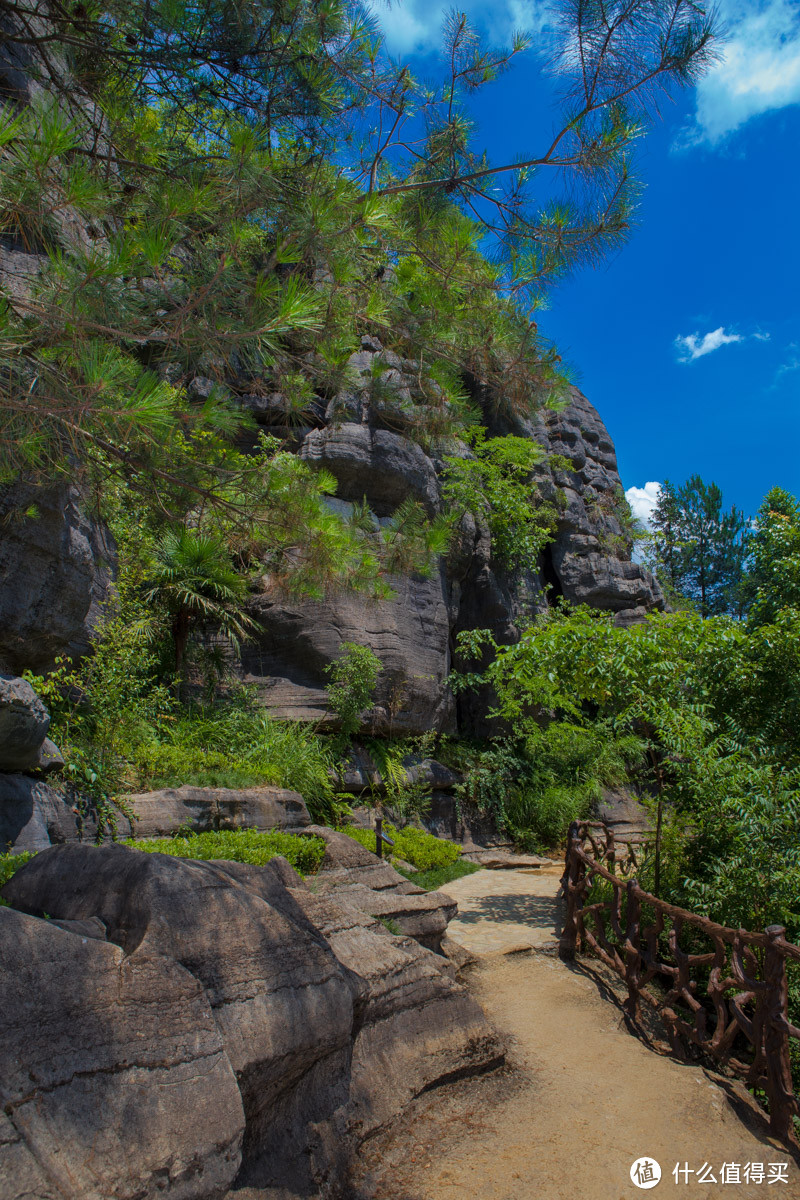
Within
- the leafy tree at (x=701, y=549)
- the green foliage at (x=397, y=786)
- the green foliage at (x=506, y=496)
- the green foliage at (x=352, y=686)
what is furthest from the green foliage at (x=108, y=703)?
the leafy tree at (x=701, y=549)

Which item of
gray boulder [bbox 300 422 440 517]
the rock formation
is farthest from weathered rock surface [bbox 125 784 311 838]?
gray boulder [bbox 300 422 440 517]

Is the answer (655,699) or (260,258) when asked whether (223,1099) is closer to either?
(260,258)

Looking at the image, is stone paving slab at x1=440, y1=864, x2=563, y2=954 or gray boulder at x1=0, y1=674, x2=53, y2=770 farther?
stone paving slab at x1=440, y1=864, x2=563, y2=954

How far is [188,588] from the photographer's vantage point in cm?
897

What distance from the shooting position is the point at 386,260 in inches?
200

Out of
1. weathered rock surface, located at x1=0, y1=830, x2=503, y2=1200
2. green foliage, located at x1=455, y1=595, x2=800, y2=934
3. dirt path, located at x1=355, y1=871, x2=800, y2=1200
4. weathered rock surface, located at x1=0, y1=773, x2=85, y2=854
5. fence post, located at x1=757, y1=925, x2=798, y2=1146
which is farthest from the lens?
green foliage, located at x1=455, y1=595, x2=800, y2=934

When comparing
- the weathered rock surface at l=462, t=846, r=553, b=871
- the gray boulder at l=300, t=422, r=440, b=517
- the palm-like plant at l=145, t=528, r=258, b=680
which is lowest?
the weathered rock surface at l=462, t=846, r=553, b=871

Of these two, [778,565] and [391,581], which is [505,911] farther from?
[391,581]

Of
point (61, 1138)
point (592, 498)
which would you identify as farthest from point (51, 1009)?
point (592, 498)

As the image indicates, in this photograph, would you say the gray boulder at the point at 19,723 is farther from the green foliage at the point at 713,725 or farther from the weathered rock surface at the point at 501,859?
the weathered rock surface at the point at 501,859

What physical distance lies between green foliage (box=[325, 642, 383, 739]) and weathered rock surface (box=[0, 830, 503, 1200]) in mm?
6311

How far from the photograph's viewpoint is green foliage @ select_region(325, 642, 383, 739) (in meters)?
10.5

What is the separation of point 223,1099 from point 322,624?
348 inches

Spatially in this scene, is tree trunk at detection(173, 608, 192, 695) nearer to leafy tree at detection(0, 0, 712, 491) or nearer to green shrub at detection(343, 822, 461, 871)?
green shrub at detection(343, 822, 461, 871)
